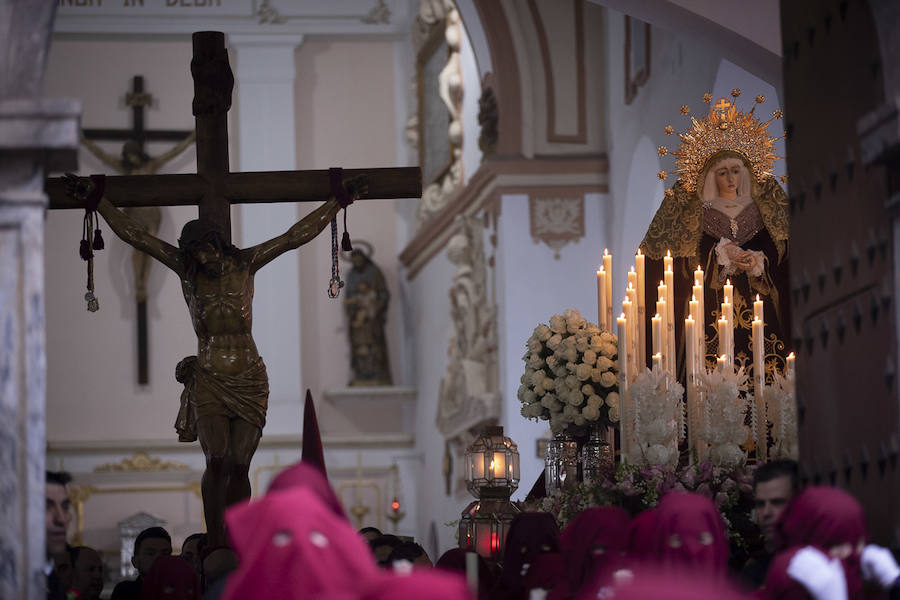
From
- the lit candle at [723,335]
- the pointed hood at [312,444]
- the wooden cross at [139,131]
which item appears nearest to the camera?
the pointed hood at [312,444]

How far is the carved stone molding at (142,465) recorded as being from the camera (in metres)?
18.6

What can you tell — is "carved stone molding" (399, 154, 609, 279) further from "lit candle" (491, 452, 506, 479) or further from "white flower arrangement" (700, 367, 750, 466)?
"white flower arrangement" (700, 367, 750, 466)

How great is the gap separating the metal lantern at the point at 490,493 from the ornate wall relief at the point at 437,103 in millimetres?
6998

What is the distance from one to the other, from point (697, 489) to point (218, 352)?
2.37 meters

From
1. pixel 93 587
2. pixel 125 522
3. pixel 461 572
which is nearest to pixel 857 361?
pixel 461 572

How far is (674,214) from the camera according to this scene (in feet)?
33.4

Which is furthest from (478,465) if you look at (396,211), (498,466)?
(396,211)

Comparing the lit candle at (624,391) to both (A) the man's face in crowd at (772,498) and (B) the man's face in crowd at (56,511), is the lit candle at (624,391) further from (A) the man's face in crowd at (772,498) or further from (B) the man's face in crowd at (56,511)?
(B) the man's face in crowd at (56,511)

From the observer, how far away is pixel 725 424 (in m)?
8.52

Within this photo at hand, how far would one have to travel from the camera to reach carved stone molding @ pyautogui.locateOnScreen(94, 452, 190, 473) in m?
18.6

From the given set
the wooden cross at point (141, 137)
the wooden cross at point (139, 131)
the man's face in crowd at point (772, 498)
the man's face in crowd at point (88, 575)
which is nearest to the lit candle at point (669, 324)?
the man's face in crowd at point (88, 575)

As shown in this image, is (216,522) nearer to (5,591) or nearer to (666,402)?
(666,402)

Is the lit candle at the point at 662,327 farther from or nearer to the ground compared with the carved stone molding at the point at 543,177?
nearer to the ground

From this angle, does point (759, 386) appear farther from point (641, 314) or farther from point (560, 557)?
point (560, 557)
